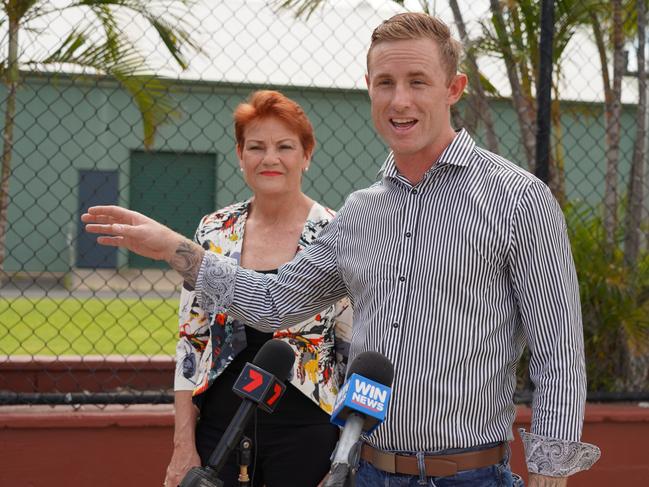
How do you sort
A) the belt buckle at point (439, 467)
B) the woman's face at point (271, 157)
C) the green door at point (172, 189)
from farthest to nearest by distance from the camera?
the green door at point (172, 189) < the woman's face at point (271, 157) < the belt buckle at point (439, 467)

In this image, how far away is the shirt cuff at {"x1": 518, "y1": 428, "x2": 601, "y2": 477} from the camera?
202 centimetres

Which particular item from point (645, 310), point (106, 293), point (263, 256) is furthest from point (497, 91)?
point (106, 293)

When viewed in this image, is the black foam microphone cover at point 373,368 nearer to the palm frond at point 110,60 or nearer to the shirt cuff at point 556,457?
the shirt cuff at point 556,457

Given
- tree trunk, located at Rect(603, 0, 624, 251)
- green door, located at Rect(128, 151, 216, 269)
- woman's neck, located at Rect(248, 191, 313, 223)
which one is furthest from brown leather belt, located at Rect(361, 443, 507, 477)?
green door, located at Rect(128, 151, 216, 269)

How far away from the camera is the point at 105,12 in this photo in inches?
257

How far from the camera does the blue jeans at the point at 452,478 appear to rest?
2143 millimetres

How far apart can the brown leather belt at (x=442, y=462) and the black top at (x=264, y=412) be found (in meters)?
1.07

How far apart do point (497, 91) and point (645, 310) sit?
6.19ft

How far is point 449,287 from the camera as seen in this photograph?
2152 millimetres

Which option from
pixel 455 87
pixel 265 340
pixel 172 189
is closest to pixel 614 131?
pixel 265 340

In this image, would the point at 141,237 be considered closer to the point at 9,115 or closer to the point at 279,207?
the point at 279,207

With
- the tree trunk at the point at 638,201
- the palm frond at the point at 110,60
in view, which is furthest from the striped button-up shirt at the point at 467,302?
the palm frond at the point at 110,60

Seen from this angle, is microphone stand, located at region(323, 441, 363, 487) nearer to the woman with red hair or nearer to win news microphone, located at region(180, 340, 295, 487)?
win news microphone, located at region(180, 340, 295, 487)

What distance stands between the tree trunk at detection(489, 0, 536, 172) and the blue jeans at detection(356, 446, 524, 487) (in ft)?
11.5
